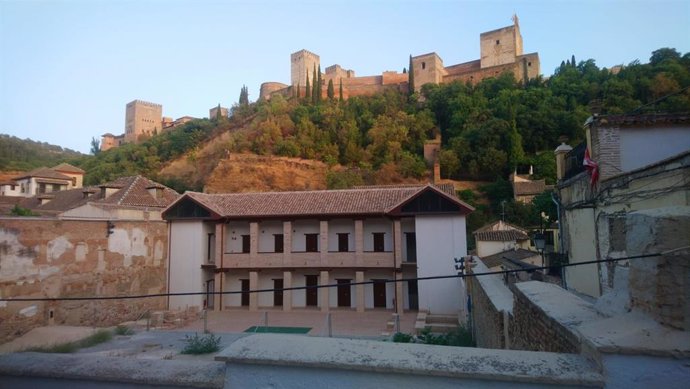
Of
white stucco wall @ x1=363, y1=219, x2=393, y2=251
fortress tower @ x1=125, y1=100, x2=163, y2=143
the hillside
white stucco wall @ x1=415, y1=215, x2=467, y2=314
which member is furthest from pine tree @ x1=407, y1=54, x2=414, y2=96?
the hillside

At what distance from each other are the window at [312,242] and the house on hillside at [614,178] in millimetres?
13101

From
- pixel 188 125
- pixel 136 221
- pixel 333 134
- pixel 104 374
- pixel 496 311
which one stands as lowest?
pixel 496 311

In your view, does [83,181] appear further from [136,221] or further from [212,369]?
[212,369]

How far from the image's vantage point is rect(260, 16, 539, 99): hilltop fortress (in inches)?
2361

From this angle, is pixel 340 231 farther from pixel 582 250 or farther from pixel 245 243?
pixel 582 250

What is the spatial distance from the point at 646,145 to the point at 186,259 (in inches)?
830

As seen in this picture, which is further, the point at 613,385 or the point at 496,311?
the point at 496,311

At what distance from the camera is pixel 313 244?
73.8 ft

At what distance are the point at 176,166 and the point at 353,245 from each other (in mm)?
38117

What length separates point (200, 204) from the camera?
21.9 m

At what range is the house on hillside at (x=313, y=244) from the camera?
1980 centimetres

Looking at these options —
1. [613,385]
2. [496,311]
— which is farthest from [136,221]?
[613,385]

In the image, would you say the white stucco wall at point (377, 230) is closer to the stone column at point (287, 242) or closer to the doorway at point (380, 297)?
the doorway at point (380, 297)

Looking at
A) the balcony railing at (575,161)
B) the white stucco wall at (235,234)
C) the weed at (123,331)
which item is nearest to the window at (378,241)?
the white stucco wall at (235,234)
